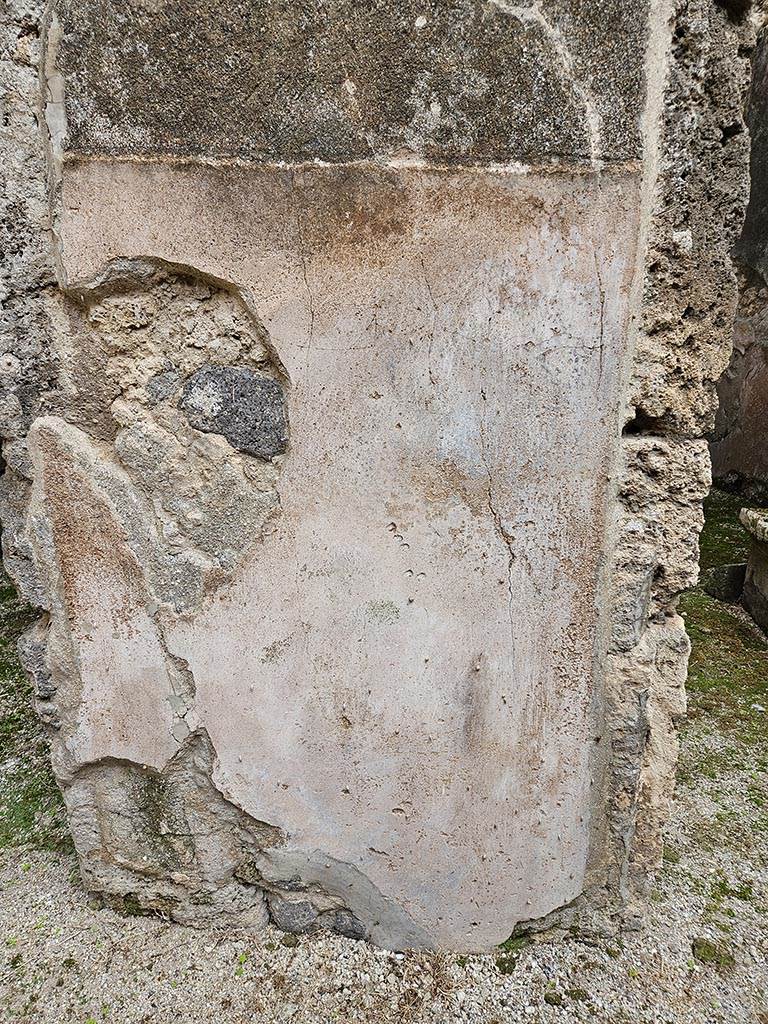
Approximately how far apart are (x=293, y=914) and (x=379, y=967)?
0.21 m

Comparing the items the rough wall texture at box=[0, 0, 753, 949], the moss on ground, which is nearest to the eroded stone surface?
the rough wall texture at box=[0, 0, 753, 949]

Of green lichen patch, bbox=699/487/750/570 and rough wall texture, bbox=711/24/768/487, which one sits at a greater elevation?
rough wall texture, bbox=711/24/768/487

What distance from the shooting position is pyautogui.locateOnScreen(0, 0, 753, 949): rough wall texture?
102 centimetres

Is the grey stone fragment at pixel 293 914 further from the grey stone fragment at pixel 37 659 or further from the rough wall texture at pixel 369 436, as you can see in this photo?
the grey stone fragment at pixel 37 659

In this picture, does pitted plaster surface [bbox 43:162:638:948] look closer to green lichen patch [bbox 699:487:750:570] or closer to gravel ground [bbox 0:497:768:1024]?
gravel ground [bbox 0:497:768:1024]

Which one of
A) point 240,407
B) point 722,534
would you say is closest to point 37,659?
point 240,407

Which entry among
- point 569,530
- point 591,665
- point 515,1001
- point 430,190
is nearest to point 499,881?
point 515,1001

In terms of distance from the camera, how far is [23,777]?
74.0 inches

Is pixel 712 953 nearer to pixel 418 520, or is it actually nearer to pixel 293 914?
pixel 293 914

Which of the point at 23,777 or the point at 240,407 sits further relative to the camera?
the point at 23,777

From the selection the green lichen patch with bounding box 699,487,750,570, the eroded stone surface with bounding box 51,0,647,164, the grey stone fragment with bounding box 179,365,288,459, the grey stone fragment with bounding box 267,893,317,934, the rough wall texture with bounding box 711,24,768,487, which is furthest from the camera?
the rough wall texture with bounding box 711,24,768,487

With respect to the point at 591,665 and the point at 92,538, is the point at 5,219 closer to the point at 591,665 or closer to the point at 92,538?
the point at 92,538

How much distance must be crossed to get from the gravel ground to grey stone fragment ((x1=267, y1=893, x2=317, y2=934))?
2 cm

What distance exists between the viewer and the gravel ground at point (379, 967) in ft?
4.17
